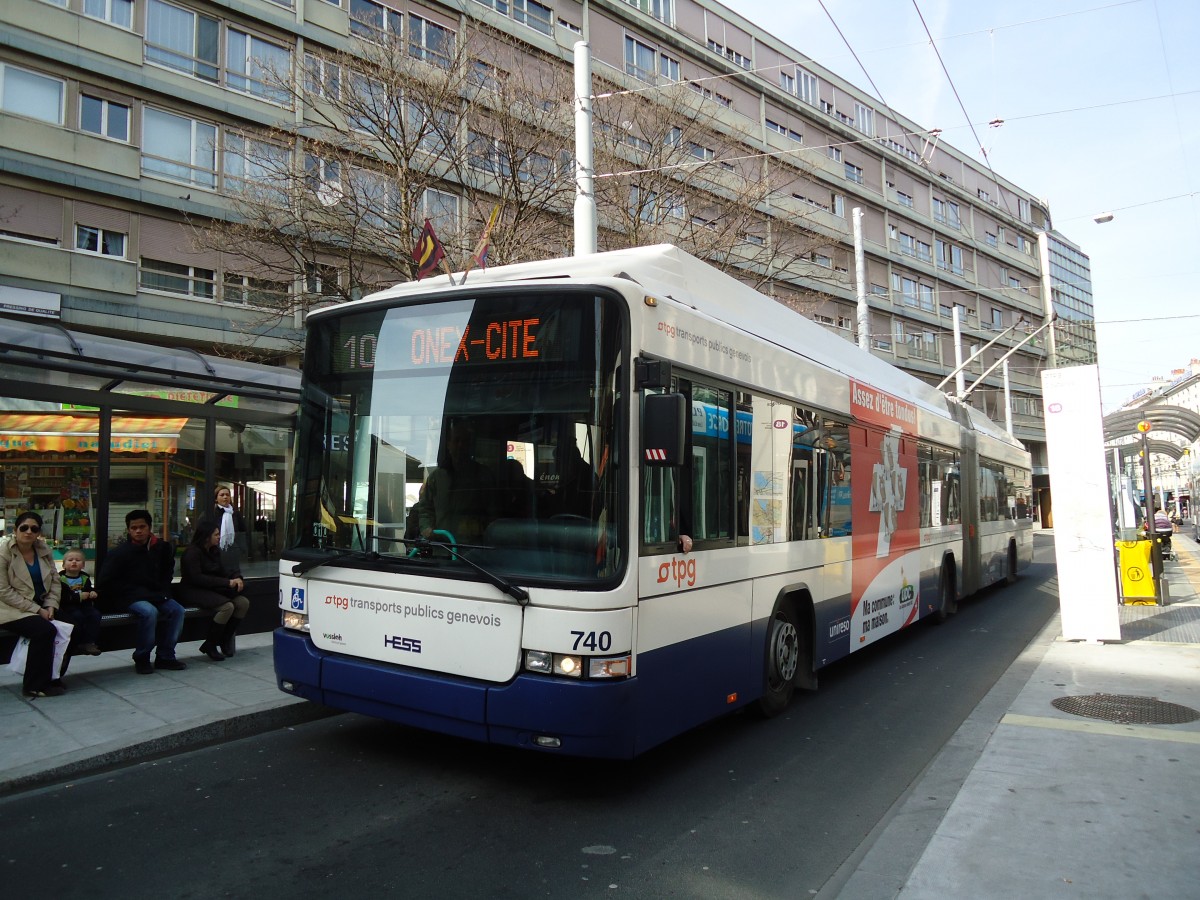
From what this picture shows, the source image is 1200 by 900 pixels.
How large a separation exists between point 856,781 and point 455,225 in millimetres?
15223

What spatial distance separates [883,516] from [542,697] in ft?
18.3

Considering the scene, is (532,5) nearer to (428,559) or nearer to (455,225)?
(455,225)

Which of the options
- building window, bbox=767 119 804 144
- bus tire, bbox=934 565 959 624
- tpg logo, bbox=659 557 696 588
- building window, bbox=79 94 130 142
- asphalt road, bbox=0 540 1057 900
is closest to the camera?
asphalt road, bbox=0 540 1057 900

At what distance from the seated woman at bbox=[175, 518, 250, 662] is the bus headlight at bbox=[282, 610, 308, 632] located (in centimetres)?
309

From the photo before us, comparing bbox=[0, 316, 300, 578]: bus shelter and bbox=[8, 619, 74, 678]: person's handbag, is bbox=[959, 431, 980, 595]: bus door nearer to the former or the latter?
bbox=[0, 316, 300, 578]: bus shelter

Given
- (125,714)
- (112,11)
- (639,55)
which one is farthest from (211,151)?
(125,714)

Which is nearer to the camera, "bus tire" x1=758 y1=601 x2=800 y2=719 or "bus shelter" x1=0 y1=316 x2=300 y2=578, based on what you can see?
"bus tire" x1=758 y1=601 x2=800 y2=719

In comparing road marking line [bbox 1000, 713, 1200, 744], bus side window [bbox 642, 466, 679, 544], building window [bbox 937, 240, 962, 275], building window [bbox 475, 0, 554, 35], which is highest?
building window [bbox 475, 0, 554, 35]

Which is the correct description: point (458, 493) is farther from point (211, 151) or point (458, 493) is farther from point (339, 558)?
point (211, 151)

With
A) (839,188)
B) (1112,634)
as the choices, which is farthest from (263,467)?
(839,188)

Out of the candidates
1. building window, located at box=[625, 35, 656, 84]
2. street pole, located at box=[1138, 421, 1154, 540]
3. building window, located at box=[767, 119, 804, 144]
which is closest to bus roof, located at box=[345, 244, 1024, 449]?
street pole, located at box=[1138, 421, 1154, 540]

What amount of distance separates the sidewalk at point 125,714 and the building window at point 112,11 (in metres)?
18.1

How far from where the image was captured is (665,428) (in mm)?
4500

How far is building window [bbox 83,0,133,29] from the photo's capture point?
64.8ft
